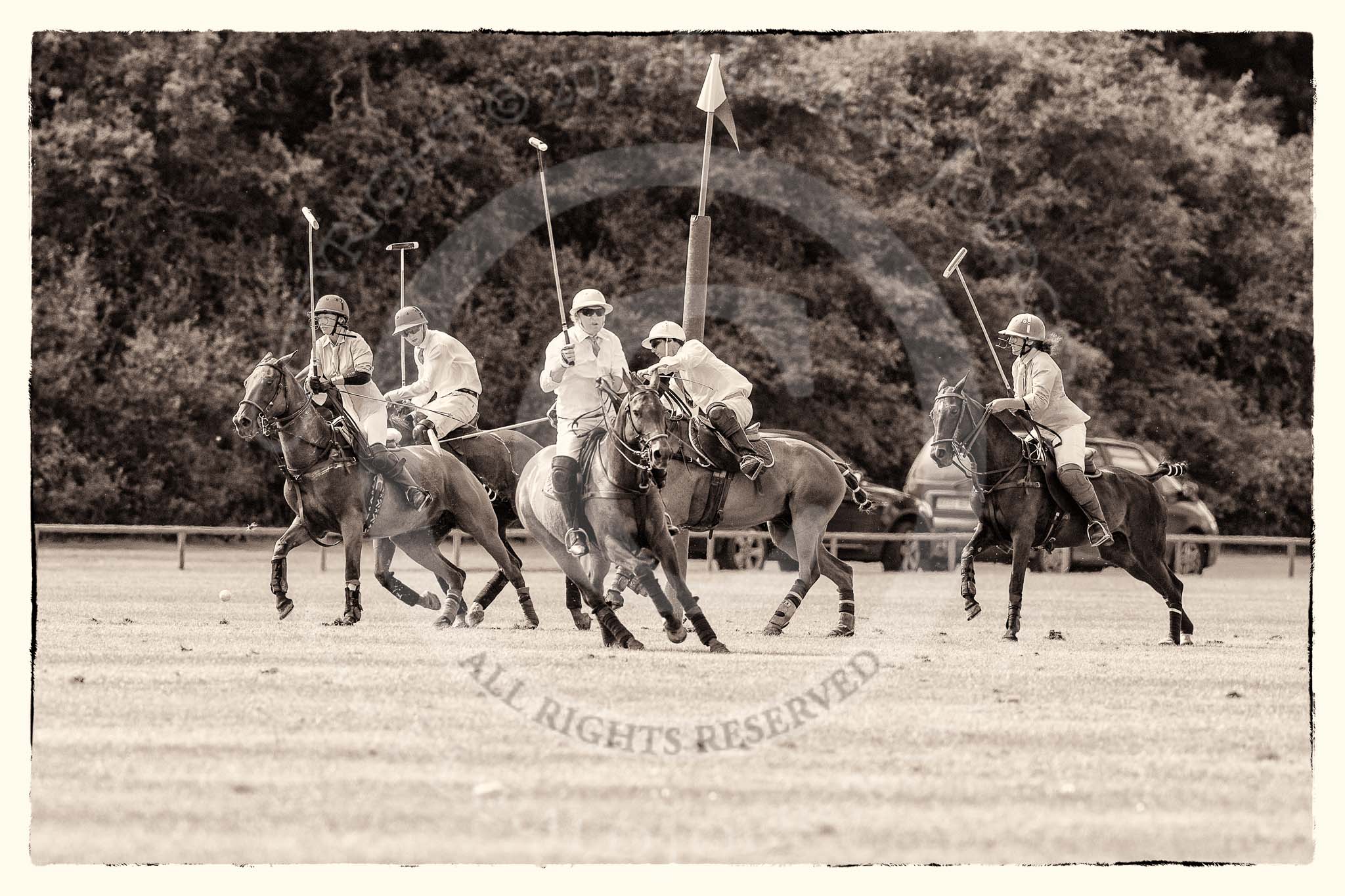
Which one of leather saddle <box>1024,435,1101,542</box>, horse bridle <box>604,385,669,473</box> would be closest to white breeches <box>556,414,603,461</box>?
horse bridle <box>604,385,669,473</box>

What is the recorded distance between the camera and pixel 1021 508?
55.5ft

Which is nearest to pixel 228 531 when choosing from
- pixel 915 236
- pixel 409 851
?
pixel 915 236

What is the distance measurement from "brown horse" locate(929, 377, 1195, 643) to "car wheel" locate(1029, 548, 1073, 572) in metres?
14.5

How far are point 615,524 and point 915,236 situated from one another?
25.6 m

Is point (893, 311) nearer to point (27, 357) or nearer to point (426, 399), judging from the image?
point (426, 399)

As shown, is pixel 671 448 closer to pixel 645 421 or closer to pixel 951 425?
pixel 645 421

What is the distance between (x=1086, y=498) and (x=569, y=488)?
15.3ft

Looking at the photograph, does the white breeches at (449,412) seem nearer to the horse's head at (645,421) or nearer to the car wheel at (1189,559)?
the horse's head at (645,421)

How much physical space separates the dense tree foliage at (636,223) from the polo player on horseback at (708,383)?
1734 cm

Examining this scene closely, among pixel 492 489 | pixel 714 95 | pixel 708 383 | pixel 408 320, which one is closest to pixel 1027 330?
pixel 708 383

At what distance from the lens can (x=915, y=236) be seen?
128 feet

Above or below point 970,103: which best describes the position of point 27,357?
below

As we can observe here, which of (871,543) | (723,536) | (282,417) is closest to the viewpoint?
(282,417)

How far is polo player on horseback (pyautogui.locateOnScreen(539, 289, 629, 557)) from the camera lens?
14734 millimetres
